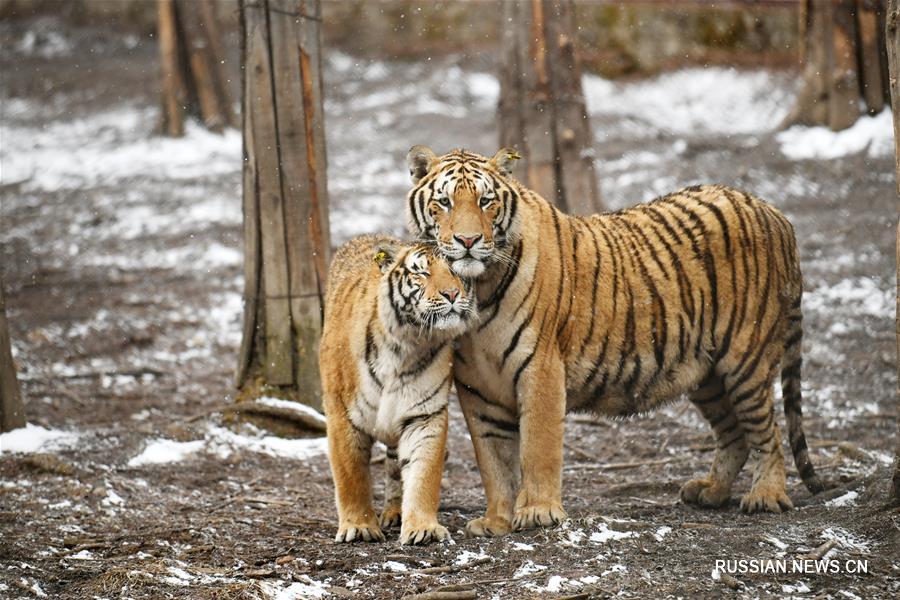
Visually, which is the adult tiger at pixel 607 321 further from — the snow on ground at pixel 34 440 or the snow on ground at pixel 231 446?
the snow on ground at pixel 34 440

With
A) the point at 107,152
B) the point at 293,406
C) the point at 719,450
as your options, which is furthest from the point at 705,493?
the point at 107,152

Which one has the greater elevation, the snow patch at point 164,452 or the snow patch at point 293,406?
the snow patch at point 293,406

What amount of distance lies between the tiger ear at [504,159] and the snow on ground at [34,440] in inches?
117

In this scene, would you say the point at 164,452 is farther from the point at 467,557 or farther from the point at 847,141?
the point at 847,141

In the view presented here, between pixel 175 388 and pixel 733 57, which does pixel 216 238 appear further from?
pixel 733 57

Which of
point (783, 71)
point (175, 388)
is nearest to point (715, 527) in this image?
point (175, 388)

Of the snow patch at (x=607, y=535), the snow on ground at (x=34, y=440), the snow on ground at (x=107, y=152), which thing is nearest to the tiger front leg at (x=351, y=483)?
the snow patch at (x=607, y=535)

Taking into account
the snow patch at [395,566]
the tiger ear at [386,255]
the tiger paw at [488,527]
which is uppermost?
the tiger ear at [386,255]

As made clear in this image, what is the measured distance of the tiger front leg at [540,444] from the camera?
15.4ft

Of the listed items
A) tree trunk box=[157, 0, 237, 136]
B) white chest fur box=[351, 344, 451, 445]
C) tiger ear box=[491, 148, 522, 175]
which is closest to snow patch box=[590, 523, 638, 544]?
white chest fur box=[351, 344, 451, 445]

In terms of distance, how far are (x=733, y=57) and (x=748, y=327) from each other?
11559 mm

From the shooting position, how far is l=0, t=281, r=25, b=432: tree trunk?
6059 mm

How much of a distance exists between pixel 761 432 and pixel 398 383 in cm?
189

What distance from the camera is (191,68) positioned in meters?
15.4
